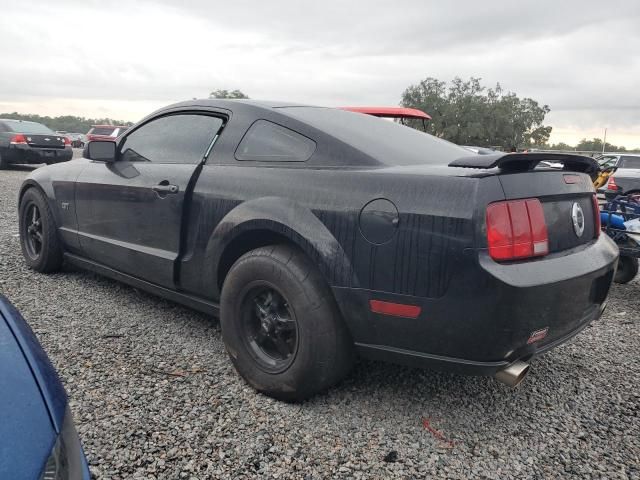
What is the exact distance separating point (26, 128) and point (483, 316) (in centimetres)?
1559

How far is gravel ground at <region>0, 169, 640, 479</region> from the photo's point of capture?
6.46 ft

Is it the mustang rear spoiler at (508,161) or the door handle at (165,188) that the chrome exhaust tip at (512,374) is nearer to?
the mustang rear spoiler at (508,161)


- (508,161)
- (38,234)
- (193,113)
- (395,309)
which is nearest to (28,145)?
(38,234)

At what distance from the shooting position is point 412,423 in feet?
7.46

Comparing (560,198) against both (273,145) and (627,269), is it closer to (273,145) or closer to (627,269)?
(273,145)

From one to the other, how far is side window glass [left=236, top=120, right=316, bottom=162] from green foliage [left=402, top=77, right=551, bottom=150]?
50818 millimetres

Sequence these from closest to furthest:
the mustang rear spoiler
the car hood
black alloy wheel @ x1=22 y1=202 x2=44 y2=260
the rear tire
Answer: the car hood → the mustang rear spoiler → black alloy wheel @ x1=22 y1=202 x2=44 y2=260 → the rear tire

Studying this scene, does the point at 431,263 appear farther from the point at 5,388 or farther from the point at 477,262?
the point at 5,388

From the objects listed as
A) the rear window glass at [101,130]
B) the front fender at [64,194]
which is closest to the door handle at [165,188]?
the front fender at [64,194]

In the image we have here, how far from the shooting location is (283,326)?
2.38 meters

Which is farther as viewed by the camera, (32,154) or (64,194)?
(32,154)

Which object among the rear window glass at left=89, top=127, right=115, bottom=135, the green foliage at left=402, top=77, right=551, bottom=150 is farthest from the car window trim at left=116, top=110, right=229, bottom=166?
the green foliage at left=402, top=77, right=551, bottom=150

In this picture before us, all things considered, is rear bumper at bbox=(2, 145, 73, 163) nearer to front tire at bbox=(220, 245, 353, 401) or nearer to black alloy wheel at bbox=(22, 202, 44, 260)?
black alloy wheel at bbox=(22, 202, 44, 260)

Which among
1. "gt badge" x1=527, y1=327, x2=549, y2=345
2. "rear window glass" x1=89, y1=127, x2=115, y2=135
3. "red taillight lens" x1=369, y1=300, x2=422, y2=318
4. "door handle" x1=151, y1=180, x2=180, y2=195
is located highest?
"rear window glass" x1=89, y1=127, x2=115, y2=135
